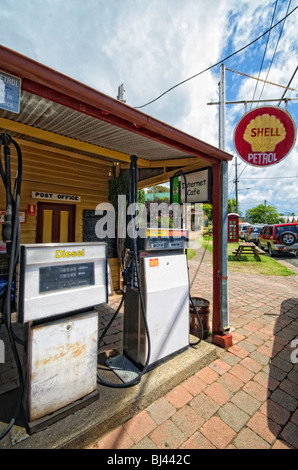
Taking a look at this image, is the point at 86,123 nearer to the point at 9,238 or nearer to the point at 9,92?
the point at 9,92

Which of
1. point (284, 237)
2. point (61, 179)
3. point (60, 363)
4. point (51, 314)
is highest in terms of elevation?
point (61, 179)

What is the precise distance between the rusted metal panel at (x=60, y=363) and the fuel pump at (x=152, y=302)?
1.42 feet

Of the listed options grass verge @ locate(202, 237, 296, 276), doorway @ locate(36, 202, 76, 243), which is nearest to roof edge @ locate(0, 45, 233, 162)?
doorway @ locate(36, 202, 76, 243)

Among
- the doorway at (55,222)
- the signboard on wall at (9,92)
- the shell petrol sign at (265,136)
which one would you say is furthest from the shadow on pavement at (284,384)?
the doorway at (55,222)

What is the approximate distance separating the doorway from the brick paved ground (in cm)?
244

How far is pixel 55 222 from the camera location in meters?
5.06

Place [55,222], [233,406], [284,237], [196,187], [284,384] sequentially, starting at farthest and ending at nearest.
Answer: [284,237]
[55,222]
[196,187]
[284,384]
[233,406]

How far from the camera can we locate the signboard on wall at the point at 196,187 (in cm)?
356

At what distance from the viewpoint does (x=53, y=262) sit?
5.92 ft

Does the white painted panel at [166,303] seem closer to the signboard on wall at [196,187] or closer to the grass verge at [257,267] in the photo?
the signboard on wall at [196,187]

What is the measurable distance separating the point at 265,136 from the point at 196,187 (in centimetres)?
206

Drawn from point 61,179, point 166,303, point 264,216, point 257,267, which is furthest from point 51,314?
point 264,216

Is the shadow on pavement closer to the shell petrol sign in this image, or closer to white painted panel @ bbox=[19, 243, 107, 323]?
white painted panel @ bbox=[19, 243, 107, 323]
